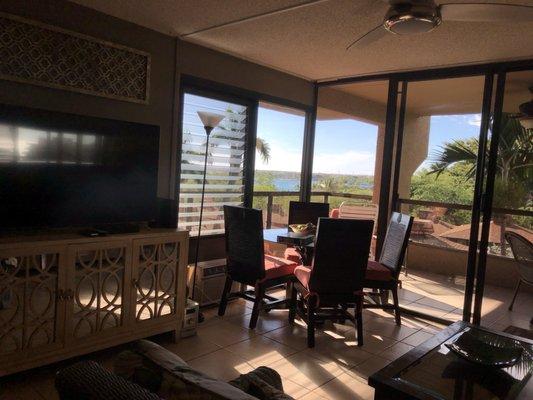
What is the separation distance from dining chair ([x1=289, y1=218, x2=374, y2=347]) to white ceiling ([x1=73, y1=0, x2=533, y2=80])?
4.58ft

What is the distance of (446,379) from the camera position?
6.36ft

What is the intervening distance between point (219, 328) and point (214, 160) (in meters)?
1.56

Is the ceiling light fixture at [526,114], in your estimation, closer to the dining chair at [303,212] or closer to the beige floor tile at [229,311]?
the dining chair at [303,212]

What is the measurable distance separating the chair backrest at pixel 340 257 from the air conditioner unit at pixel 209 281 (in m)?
1.07

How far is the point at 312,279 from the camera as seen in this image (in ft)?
10.5

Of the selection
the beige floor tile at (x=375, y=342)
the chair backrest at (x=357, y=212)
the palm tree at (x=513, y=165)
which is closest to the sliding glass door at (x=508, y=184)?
the palm tree at (x=513, y=165)

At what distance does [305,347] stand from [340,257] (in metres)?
0.73

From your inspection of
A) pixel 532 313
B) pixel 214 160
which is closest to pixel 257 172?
pixel 214 160

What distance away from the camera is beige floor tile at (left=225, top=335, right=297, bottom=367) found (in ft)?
9.69

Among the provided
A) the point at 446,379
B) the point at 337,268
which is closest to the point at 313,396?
the point at 446,379

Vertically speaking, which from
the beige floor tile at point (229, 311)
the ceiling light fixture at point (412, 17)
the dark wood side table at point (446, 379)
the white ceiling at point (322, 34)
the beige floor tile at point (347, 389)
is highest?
the white ceiling at point (322, 34)

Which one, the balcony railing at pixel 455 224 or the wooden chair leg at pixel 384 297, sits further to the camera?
the wooden chair leg at pixel 384 297

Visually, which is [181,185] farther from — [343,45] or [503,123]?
[503,123]

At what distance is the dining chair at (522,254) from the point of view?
12.6 ft
